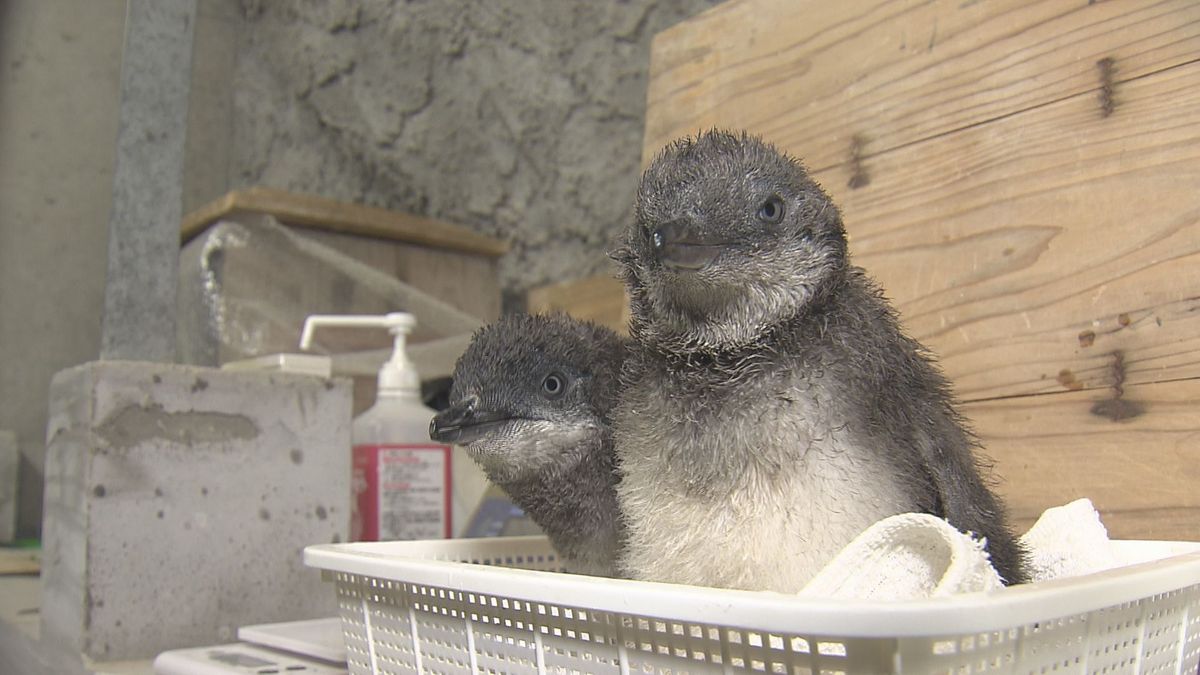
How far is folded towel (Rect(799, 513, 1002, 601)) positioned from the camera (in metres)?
0.46

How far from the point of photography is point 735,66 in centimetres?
115

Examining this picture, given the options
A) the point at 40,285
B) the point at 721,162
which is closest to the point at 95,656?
the point at 721,162

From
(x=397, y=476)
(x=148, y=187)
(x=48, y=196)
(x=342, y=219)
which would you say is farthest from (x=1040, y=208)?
(x=48, y=196)

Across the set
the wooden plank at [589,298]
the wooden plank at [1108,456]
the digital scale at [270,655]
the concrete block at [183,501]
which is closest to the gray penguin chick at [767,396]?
the wooden plank at [1108,456]

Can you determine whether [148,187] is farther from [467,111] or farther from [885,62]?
[467,111]

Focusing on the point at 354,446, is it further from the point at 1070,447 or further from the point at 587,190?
the point at 587,190

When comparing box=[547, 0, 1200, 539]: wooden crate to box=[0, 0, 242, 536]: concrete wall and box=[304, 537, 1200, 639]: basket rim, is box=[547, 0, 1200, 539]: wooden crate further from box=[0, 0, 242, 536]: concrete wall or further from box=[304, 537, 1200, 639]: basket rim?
box=[0, 0, 242, 536]: concrete wall

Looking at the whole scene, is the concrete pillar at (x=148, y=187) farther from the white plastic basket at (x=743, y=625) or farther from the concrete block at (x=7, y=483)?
the concrete block at (x=7, y=483)

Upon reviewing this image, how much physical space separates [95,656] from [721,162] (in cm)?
77

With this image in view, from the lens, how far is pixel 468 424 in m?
0.70

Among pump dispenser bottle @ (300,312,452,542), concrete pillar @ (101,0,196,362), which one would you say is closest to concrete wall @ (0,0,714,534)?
concrete pillar @ (101,0,196,362)

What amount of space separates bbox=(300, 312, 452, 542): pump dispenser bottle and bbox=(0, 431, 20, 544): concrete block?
1.07 metres

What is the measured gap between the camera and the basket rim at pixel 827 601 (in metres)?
0.36

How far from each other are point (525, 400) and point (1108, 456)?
0.50 m
